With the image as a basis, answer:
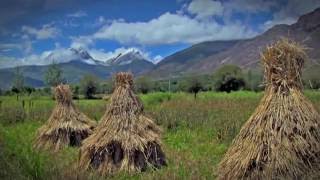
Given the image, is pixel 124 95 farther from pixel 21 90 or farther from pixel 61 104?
pixel 21 90

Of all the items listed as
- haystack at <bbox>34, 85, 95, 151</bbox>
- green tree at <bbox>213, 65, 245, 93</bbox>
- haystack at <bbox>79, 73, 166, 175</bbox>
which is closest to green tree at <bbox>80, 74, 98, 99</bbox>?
green tree at <bbox>213, 65, 245, 93</bbox>

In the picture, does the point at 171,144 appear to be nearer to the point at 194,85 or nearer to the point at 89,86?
the point at 89,86

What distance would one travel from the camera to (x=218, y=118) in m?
28.0

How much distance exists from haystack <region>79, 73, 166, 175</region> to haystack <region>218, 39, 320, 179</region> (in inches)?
145

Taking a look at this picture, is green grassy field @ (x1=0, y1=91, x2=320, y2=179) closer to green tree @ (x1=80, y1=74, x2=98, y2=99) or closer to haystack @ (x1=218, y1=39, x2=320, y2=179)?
haystack @ (x1=218, y1=39, x2=320, y2=179)

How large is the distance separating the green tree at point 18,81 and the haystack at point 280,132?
57.9 metres

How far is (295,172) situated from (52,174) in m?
4.57

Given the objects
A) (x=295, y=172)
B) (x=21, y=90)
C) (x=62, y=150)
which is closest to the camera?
(x=295, y=172)

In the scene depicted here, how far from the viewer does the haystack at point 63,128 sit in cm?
2100

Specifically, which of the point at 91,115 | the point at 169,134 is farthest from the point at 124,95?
the point at 91,115

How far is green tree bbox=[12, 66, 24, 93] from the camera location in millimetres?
67762

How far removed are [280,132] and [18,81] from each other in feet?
208

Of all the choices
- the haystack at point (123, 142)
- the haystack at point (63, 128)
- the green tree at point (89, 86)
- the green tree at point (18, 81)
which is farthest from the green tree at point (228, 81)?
the haystack at point (123, 142)

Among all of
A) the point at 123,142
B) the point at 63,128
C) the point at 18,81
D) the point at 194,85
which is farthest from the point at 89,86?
the point at 123,142
